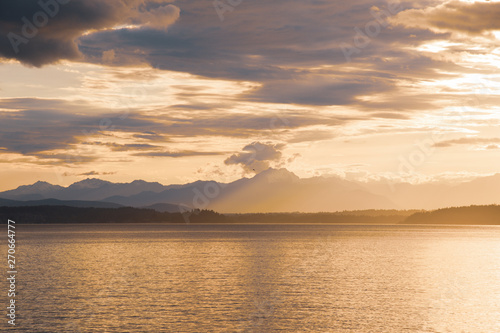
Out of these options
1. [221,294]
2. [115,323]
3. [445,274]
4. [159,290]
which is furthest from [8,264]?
[445,274]

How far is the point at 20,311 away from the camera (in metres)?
58.9

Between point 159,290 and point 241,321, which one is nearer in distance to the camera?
point 241,321

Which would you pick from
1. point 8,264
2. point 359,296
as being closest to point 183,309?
point 359,296

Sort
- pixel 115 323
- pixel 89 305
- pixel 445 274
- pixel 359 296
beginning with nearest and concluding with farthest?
pixel 115 323, pixel 89 305, pixel 359 296, pixel 445 274

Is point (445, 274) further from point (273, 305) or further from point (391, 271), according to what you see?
point (273, 305)

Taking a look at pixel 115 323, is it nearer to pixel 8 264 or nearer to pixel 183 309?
pixel 183 309

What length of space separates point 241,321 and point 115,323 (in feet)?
41.4

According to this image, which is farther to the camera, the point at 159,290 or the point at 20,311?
the point at 159,290

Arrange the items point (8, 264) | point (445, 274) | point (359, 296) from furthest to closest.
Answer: point (8, 264) → point (445, 274) → point (359, 296)

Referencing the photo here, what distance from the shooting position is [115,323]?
2131 inches

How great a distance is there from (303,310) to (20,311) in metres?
31.2

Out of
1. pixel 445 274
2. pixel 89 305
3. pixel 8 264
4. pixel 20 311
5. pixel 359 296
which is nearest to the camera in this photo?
pixel 20 311

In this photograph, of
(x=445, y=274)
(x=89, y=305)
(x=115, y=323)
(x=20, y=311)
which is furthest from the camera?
(x=445, y=274)

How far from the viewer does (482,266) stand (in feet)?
379
